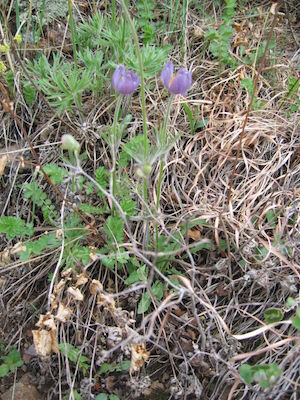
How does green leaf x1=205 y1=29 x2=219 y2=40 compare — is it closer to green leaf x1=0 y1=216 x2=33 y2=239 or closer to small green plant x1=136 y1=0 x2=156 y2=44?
small green plant x1=136 y1=0 x2=156 y2=44

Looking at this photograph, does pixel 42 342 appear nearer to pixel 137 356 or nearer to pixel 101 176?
pixel 137 356

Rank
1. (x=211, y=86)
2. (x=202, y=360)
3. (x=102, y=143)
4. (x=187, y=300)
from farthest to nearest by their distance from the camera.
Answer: (x=211, y=86)
(x=102, y=143)
(x=187, y=300)
(x=202, y=360)

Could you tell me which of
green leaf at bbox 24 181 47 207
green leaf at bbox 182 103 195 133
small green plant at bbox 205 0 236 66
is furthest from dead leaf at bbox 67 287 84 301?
small green plant at bbox 205 0 236 66

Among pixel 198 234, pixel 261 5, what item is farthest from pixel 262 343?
pixel 261 5

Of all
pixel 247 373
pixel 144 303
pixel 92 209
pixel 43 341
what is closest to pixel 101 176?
pixel 92 209

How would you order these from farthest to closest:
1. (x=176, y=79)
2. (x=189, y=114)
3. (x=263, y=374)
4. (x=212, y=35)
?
(x=212, y=35), (x=189, y=114), (x=176, y=79), (x=263, y=374)

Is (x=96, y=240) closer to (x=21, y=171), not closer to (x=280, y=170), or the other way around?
(x=21, y=171)
